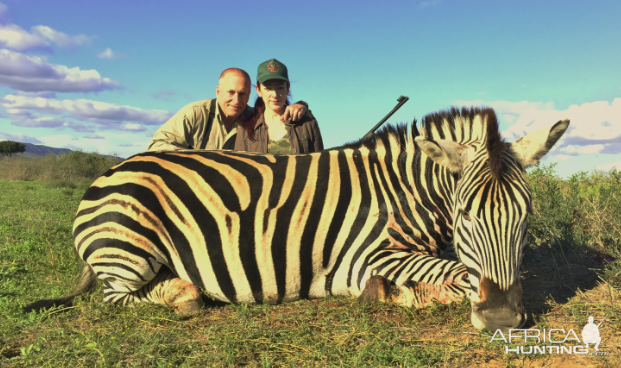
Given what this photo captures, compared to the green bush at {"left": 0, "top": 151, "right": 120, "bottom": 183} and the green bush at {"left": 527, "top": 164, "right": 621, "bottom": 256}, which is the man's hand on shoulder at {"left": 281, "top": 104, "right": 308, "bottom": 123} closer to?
the green bush at {"left": 527, "top": 164, "right": 621, "bottom": 256}

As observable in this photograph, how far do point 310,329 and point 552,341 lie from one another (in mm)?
1632

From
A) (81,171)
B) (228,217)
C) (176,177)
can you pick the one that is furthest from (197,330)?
(81,171)

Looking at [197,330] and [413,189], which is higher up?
[413,189]

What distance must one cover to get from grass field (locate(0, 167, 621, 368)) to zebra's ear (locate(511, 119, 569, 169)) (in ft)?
3.82

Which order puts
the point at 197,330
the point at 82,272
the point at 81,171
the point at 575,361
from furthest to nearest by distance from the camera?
the point at 81,171 < the point at 82,272 < the point at 197,330 < the point at 575,361

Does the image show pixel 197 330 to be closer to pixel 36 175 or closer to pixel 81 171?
pixel 81 171

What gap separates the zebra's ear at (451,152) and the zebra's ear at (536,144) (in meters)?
0.35

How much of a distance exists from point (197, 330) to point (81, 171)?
29445 mm

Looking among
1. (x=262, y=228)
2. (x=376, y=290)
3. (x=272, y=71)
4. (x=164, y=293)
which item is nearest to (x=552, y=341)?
(x=376, y=290)

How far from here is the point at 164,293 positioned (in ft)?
11.9

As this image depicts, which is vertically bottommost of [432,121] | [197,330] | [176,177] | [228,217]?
[197,330]

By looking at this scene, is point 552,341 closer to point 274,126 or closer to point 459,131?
A: point 459,131

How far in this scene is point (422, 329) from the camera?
2871 millimetres

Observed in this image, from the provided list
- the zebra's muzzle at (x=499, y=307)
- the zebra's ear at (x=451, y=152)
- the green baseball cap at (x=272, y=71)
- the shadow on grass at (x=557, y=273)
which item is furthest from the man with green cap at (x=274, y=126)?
the zebra's muzzle at (x=499, y=307)
